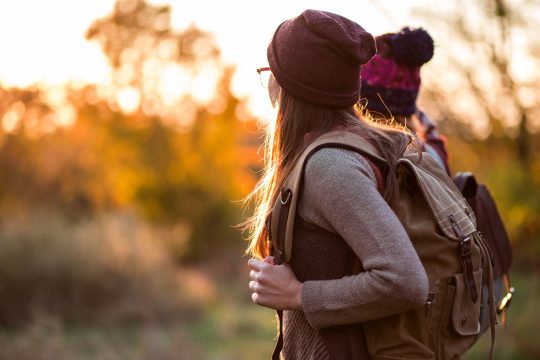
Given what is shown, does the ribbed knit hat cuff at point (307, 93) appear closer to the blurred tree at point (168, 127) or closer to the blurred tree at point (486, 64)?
the blurred tree at point (486, 64)

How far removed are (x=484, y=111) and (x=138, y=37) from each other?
623 inches

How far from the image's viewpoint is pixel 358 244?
162 cm

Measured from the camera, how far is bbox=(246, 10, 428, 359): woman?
1613 millimetres

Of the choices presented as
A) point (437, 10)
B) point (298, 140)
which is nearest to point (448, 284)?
point (298, 140)

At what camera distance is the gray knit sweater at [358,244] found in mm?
1604

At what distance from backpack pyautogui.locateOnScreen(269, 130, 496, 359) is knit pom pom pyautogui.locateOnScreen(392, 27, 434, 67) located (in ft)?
1.85

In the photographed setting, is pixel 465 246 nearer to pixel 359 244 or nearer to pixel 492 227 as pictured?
pixel 359 244

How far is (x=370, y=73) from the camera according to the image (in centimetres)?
236

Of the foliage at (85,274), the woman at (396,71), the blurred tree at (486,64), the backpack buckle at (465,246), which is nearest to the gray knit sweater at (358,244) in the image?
the backpack buckle at (465,246)

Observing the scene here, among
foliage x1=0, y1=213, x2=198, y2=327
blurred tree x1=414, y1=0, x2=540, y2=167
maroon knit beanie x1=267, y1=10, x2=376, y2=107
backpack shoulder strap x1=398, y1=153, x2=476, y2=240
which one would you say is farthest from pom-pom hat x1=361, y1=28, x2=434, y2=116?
foliage x1=0, y1=213, x2=198, y2=327

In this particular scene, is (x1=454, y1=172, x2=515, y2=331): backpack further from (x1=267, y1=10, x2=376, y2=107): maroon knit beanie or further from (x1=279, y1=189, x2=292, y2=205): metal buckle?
(x1=279, y1=189, x2=292, y2=205): metal buckle

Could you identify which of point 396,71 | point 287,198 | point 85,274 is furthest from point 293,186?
point 85,274

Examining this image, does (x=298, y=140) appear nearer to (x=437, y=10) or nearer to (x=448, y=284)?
(x=448, y=284)

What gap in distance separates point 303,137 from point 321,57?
21cm
